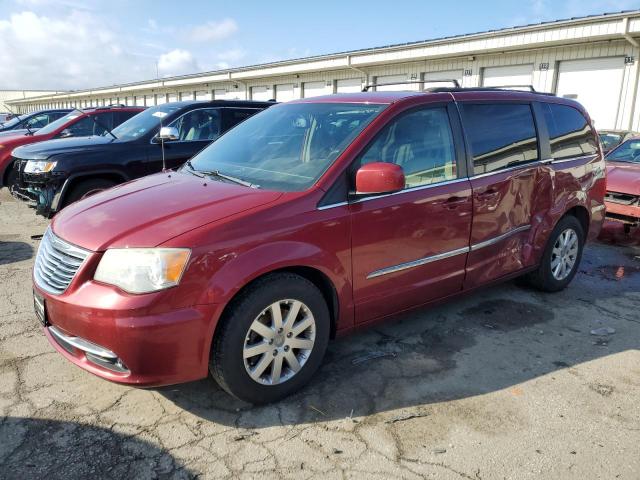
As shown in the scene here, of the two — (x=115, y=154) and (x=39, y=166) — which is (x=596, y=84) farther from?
(x=39, y=166)

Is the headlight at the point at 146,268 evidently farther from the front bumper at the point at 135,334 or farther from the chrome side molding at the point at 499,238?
the chrome side molding at the point at 499,238

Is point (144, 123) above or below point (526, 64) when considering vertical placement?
below

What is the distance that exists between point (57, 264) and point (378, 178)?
75.0 inches

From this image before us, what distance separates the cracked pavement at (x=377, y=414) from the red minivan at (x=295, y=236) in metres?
0.33

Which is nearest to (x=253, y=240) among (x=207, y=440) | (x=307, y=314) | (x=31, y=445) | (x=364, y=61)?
(x=307, y=314)

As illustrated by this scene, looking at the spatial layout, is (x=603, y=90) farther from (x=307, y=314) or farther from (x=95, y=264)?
(x=95, y=264)

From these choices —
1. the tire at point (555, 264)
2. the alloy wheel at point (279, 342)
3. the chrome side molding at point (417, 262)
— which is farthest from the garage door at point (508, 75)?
the alloy wheel at point (279, 342)

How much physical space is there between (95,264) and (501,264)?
314cm

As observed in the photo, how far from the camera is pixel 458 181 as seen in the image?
3.79m

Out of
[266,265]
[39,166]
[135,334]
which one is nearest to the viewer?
[135,334]

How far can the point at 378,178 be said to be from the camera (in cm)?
305

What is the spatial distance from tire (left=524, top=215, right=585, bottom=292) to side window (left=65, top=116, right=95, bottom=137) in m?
8.33

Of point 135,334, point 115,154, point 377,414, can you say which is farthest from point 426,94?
point 115,154

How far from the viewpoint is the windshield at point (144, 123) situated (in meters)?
7.20
